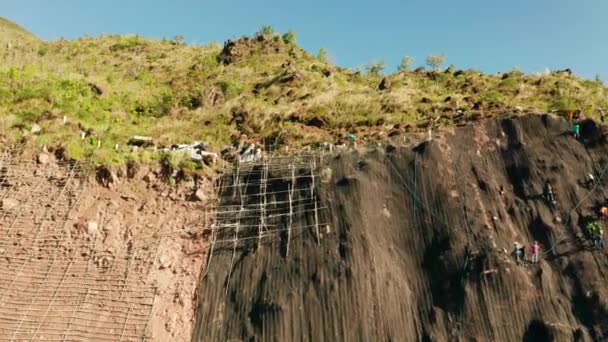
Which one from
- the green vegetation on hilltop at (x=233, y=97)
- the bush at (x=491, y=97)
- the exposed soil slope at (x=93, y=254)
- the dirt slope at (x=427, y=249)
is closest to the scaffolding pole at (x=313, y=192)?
the dirt slope at (x=427, y=249)

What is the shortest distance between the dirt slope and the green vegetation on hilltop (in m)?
3.17

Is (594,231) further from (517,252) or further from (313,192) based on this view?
(313,192)

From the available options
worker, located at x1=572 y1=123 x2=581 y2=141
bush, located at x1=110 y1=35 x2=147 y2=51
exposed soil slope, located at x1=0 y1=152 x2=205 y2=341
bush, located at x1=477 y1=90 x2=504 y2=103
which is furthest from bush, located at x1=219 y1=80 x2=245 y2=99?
worker, located at x1=572 y1=123 x2=581 y2=141

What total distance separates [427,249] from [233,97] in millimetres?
15344

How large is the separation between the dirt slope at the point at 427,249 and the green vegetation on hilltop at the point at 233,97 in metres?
3.17

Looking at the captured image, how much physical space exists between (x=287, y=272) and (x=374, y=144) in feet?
20.2

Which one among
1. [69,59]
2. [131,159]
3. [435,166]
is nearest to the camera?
[435,166]

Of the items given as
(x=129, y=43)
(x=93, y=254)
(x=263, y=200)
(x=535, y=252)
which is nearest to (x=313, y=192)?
(x=263, y=200)

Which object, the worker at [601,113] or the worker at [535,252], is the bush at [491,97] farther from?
the worker at [535,252]

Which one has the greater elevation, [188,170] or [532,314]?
[188,170]

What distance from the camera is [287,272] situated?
14.1 metres

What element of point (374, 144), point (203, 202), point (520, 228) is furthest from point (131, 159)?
point (520, 228)

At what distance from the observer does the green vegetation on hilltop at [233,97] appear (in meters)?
A: 19.1

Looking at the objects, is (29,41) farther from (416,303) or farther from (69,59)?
(416,303)
